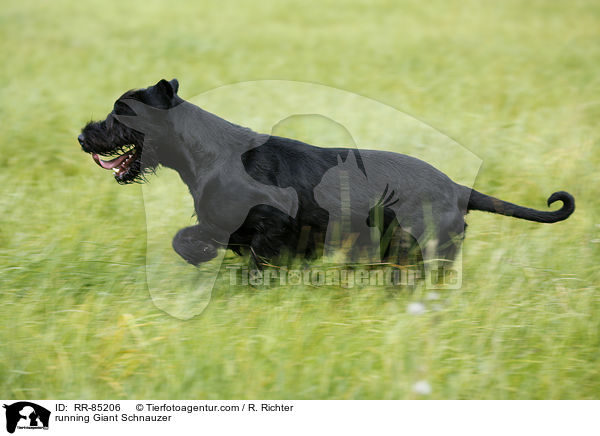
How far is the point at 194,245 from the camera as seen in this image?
13.6 ft

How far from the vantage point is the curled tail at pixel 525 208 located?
3797mm

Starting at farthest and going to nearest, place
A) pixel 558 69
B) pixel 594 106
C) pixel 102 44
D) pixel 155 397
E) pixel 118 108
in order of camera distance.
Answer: pixel 102 44 → pixel 558 69 → pixel 594 106 → pixel 118 108 → pixel 155 397

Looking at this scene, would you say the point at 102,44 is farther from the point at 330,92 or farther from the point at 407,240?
the point at 407,240

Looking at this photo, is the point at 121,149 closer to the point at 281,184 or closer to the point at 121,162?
the point at 121,162

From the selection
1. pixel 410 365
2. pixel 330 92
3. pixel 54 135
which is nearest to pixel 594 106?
pixel 330 92

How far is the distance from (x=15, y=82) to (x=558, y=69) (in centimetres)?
766

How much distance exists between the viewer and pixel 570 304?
3.86m

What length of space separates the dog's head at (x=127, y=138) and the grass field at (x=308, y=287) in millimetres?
715

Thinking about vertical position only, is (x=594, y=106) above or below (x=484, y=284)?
above
